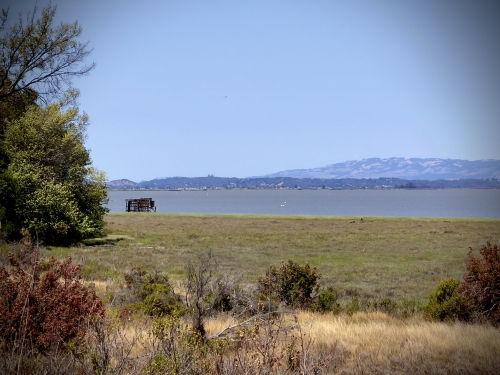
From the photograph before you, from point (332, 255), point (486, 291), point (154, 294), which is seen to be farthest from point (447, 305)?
point (332, 255)

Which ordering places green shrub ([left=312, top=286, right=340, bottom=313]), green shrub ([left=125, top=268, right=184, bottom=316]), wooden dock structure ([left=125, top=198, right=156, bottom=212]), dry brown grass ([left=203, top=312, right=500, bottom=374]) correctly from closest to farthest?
1. dry brown grass ([left=203, top=312, right=500, bottom=374])
2. green shrub ([left=125, top=268, right=184, bottom=316])
3. green shrub ([left=312, top=286, right=340, bottom=313])
4. wooden dock structure ([left=125, top=198, right=156, bottom=212])

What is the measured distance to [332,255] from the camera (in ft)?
92.2

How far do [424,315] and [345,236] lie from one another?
27642mm

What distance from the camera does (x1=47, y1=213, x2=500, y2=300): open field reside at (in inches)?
754

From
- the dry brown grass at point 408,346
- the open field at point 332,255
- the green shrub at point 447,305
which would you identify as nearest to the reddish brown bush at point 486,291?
the green shrub at point 447,305

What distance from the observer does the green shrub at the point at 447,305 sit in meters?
11.0

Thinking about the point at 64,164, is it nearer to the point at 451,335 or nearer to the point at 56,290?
the point at 56,290

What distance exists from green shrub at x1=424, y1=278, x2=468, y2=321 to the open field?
14.7 feet

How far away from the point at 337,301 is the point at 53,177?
2037cm

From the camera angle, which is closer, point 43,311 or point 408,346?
point 43,311

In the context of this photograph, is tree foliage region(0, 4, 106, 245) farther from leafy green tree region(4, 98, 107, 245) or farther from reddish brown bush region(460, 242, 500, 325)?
reddish brown bush region(460, 242, 500, 325)

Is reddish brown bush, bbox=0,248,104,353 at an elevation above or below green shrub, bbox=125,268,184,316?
above

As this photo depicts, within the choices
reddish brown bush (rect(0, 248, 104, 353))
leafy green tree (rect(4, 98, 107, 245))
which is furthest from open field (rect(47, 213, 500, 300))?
reddish brown bush (rect(0, 248, 104, 353))

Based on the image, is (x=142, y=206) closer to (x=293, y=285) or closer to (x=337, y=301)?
(x=337, y=301)
